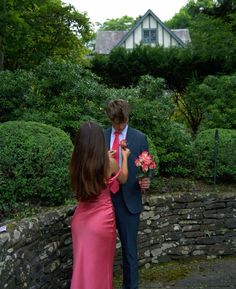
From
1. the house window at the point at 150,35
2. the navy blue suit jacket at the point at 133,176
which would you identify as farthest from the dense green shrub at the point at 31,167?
the house window at the point at 150,35

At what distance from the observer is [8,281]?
354cm

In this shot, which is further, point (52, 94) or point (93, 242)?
point (52, 94)

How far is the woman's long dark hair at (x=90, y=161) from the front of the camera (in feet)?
11.9

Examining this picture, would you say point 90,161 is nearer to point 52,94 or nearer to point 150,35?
point 52,94

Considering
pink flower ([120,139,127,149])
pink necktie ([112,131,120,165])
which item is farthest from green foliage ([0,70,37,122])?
pink flower ([120,139,127,149])

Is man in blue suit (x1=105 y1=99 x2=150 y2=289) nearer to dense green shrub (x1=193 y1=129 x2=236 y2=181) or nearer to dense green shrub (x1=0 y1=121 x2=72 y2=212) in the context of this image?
dense green shrub (x1=0 y1=121 x2=72 y2=212)

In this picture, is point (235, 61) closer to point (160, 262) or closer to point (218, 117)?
point (218, 117)

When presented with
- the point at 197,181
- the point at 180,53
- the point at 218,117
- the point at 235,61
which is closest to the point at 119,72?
the point at 180,53

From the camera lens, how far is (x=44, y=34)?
10.3 meters

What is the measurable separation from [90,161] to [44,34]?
7.25 metres

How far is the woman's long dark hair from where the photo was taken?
11.9 feet

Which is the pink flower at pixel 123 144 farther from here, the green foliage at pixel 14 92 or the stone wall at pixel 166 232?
the green foliage at pixel 14 92

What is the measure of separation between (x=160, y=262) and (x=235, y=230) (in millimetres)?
1111

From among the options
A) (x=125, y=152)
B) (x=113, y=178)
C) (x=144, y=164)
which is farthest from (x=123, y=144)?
(x=113, y=178)
